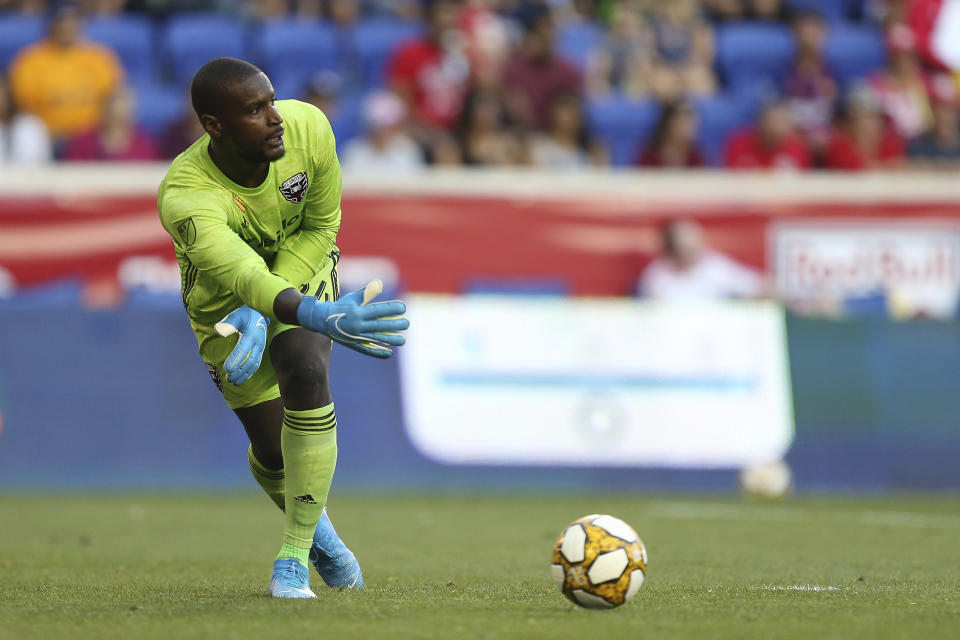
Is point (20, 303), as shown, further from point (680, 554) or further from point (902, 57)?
point (902, 57)

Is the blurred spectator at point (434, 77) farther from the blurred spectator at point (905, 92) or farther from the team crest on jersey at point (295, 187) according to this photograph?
the team crest on jersey at point (295, 187)

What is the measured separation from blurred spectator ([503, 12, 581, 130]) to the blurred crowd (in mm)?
14

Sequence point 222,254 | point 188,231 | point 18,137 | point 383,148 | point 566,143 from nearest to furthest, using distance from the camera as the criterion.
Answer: point 222,254 < point 188,231 < point 18,137 < point 383,148 < point 566,143

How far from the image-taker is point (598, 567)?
5.41m

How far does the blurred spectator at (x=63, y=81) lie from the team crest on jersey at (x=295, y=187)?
27.9 ft

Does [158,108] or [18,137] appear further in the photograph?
[158,108]

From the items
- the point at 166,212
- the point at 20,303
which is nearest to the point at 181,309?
the point at 20,303

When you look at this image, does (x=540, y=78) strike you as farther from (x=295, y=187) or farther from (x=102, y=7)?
(x=295, y=187)

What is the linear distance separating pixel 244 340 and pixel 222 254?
36cm

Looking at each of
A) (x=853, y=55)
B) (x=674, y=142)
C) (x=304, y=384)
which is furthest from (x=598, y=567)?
(x=853, y=55)

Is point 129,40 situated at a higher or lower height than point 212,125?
lower

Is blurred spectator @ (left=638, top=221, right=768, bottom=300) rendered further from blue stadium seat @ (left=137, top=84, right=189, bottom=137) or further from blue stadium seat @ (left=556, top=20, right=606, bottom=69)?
blue stadium seat @ (left=137, top=84, right=189, bottom=137)

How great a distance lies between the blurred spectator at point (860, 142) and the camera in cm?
1480

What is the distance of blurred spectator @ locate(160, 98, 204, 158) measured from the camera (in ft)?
44.4
